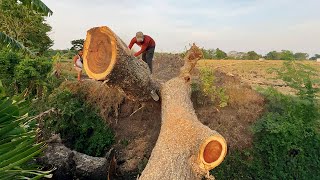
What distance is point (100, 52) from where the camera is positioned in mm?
7332

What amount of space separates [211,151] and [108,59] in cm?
226

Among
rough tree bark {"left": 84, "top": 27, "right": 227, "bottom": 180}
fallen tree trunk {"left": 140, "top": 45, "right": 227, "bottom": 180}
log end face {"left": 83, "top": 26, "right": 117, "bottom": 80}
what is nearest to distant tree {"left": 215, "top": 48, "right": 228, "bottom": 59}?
rough tree bark {"left": 84, "top": 27, "right": 227, "bottom": 180}

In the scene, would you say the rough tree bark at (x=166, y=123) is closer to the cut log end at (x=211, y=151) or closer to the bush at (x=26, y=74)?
the cut log end at (x=211, y=151)

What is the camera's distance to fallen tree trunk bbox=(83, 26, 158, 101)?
23.4 feet

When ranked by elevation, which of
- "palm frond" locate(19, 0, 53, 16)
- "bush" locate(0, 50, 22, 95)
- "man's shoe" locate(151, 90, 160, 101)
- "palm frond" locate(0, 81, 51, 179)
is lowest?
"man's shoe" locate(151, 90, 160, 101)

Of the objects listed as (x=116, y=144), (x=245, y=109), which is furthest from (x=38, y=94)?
(x=245, y=109)

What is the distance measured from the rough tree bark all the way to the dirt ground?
127 centimetres

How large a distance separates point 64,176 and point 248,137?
12.9 feet

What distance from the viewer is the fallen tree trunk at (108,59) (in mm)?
7117

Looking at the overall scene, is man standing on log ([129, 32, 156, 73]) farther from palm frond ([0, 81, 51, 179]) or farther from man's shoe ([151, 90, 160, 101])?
palm frond ([0, 81, 51, 179])

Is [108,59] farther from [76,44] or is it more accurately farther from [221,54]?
[221,54]

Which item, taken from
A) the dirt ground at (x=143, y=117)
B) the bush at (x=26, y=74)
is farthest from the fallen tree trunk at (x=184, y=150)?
the bush at (x=26, y=74)

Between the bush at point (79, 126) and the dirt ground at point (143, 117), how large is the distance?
0.23 m

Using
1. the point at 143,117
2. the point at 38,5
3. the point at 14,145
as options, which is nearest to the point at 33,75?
the point at 38,5
